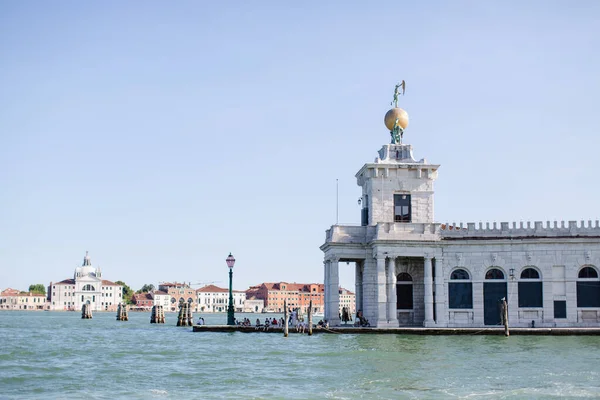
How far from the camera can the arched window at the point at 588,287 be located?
4884 centimetres

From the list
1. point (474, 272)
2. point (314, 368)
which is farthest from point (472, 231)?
point (314, 368)

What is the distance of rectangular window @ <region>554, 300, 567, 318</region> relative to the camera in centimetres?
4875

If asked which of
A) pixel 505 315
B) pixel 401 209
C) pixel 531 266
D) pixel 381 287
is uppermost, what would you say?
pixel 401 209

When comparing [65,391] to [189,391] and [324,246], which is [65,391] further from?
[324,246]

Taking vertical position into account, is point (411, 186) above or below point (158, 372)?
above

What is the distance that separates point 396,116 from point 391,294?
474 inches

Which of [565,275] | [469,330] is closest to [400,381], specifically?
[469,330]

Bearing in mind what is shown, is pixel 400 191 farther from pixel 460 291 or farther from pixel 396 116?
pixel 460 291

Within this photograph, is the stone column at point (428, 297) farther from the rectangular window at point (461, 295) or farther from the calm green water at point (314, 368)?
the calm green water at point (314, 368)

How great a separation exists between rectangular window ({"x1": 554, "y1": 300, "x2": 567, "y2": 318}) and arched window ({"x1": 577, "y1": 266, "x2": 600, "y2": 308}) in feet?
2.80

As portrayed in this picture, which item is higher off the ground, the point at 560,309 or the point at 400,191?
the point at 400,191

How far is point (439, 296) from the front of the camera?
4928 centimetres

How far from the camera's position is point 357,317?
50938 mm

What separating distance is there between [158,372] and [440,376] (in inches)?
432
